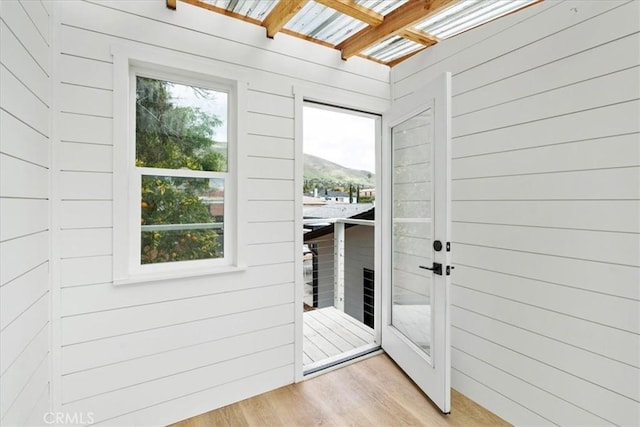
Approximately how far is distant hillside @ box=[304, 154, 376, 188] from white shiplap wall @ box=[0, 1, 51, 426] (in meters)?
2.13

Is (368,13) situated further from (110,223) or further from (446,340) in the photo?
(446,340)

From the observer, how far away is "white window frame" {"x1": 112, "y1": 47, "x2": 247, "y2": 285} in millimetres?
1683

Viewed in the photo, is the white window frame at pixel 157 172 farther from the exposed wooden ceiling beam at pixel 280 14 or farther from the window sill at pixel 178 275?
the exposed wooden ceiling beam at pixel 280 14

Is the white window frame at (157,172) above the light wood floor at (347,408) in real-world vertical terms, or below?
above

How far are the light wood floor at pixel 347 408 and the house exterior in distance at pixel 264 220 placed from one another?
0.09 meters

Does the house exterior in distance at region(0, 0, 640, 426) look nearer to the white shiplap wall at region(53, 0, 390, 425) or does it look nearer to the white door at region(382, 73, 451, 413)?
the white shiplap wall at region(53, 0, 390, 425)

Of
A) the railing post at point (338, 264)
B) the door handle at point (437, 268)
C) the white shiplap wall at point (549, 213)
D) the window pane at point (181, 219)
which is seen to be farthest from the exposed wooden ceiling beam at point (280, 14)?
the railing post at point (338, 264)

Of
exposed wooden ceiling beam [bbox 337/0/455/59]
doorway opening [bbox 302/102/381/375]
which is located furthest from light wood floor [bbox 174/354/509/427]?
exposed wooden ceiling beam [bbox 337/0/455/59]

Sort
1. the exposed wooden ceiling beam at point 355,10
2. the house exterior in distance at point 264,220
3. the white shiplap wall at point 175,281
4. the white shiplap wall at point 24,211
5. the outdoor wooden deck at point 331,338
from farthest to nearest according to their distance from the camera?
1. the outdoor wooden deck at point 331,338
2. the exposed wooden ceiling beam at point 355,10
3. the white shiplap wall at point 175,281
4. the house exterior in distance at point 264,220
5. the white shiplap wall at point 24,211

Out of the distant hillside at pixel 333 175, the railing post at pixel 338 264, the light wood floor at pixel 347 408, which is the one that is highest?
the distant hillside at pixel 333 175

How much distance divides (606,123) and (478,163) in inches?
26.3

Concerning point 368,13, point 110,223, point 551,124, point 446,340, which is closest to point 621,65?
point 551,124

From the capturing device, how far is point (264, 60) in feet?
6.93

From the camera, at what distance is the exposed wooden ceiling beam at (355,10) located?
6.02 ft
